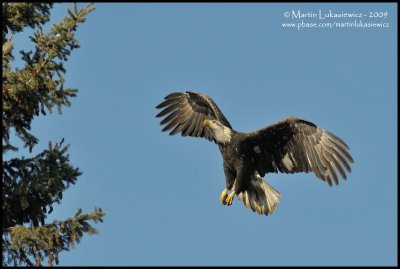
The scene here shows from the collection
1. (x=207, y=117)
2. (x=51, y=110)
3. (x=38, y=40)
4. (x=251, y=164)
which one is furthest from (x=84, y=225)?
(x=207, y=117)

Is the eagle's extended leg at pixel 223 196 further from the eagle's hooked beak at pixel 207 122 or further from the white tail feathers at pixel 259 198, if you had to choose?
the eagle's hooked beak at pixel 207 122

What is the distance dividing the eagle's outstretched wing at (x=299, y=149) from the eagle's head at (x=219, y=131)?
434 mm

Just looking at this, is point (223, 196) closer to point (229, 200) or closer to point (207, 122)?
point (229, 200)

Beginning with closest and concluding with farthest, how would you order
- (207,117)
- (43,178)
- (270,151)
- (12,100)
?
(43,178), (12,100), (270,151), (207,117)

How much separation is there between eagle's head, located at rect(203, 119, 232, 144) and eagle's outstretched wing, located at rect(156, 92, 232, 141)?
839 mm

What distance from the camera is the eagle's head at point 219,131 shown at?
11906 millimetres

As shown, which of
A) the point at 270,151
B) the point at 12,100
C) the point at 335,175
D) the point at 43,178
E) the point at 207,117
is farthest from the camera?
the point at 207,117

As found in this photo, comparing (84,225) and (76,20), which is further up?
(76,20)

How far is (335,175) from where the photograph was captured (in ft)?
36.7

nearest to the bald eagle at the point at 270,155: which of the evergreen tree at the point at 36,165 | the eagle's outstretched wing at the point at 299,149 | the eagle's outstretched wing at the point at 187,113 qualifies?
the eagle's outstretched wing at the point at 299,149

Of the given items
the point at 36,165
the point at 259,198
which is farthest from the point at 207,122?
the point at 36,165

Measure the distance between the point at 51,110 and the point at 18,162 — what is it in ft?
2.56

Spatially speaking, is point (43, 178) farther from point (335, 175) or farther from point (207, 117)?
point (207, 117)

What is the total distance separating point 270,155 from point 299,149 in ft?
1.90
